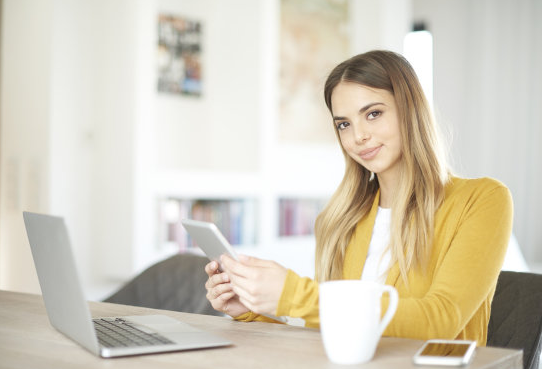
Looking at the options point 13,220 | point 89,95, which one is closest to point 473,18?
point 89,95

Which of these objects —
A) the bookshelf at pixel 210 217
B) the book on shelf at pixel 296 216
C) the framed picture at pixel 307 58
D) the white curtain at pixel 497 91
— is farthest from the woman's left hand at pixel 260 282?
the white curtain at pixel 497 91

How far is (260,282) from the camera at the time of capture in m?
1.21

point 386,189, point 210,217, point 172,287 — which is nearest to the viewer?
point 386,189

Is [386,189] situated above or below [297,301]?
above

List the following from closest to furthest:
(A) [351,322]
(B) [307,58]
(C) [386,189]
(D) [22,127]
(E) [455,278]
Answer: (A) [351,322] → (E) [455,278] → (C) [386,189] → (D) [22,127] → (B) [307,58]

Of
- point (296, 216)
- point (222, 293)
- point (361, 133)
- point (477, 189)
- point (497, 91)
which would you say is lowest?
point (296, 216)

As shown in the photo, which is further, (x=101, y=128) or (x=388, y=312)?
(x=101, y=128)

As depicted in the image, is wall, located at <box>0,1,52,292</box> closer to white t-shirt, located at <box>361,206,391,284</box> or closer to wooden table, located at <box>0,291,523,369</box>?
white t-shirt, located at <box>361,206,391,284</box>

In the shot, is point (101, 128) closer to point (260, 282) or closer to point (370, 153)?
point (370, 153)

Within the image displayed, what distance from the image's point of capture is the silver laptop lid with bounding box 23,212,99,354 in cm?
104

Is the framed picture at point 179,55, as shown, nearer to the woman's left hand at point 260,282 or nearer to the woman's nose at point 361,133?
the woman's nose at point 361,133

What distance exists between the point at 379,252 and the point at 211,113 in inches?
122

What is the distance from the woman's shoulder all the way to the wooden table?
489 millimetres

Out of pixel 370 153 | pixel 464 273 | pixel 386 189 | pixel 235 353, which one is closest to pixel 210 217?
pixel 386 189
